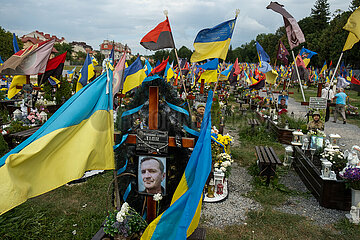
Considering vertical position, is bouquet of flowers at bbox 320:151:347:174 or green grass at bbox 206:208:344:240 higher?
bouquet of flowers at bbox 320:151:347:174

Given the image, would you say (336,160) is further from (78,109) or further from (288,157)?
(78,109)

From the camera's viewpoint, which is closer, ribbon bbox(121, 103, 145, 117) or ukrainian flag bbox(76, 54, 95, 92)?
ribbon bbox(121, 103, 145, 117)

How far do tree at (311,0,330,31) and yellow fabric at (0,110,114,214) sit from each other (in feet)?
235

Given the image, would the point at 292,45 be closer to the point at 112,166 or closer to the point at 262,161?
the point at 262,161

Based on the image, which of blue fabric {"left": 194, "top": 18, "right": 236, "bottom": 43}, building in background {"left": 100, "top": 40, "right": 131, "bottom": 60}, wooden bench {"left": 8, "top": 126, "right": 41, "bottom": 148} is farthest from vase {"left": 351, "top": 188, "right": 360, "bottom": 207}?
wooden bench {"left": 8, "top": 126, "right": 41, "bottom": 148}

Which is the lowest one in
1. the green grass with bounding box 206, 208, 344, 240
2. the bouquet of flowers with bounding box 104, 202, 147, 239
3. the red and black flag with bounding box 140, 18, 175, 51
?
the green grass with bounding box 206, 208, 344, 240

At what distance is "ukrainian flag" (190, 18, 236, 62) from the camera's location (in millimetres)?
4910

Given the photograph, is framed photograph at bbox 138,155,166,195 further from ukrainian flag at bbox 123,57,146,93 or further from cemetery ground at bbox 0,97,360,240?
ukrainian flag at bbox 123,57,146,93

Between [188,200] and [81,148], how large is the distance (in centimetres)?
126

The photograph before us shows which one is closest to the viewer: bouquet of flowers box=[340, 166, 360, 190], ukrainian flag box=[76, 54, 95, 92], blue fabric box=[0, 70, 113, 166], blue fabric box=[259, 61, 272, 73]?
blue fabric box=[0, 70, 113, 166]

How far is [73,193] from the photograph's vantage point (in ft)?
20.5

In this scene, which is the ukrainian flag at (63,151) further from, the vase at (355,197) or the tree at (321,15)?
the tree at (321,15)

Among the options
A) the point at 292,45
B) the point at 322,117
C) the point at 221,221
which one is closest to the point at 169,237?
the point at 221,221

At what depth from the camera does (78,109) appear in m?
2.96
